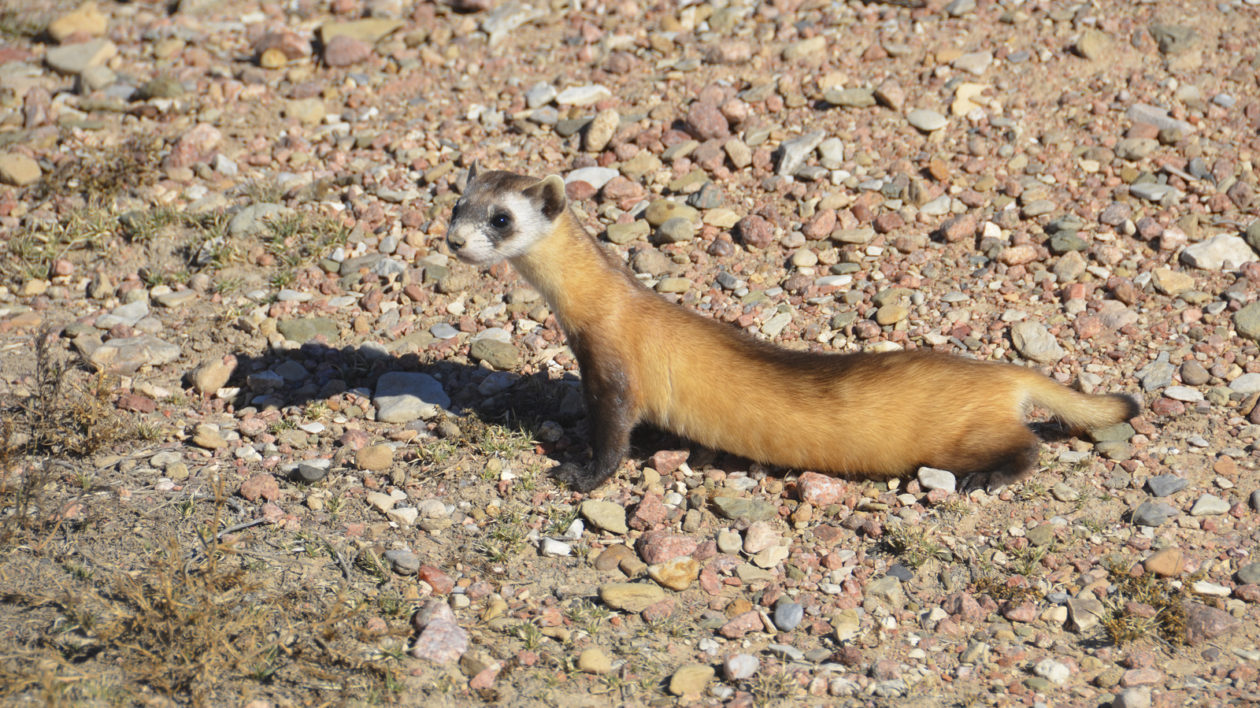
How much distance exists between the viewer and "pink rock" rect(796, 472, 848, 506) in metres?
5.67

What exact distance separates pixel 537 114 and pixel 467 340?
2.79 metres

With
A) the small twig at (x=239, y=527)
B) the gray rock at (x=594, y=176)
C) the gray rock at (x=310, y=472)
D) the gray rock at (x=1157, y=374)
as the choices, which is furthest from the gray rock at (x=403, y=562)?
the gray rock at (x=1157, y=374)

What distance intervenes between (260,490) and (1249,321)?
5.81 meters

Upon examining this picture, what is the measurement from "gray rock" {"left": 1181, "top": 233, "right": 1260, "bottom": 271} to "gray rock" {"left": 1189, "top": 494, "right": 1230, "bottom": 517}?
2.39 meters

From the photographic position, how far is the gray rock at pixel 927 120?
8617 millimetres

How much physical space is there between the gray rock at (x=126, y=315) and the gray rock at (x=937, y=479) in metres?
5.35

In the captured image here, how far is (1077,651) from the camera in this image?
4.65 meters

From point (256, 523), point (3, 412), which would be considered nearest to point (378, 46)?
point (3, 412)

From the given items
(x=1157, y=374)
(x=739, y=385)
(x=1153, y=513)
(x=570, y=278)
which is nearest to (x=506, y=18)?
(x=570, y=278)

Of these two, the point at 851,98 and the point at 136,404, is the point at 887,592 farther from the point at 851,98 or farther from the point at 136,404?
the point at 851,98

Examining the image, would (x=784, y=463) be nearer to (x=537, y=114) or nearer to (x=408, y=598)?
(x=408, y=598)

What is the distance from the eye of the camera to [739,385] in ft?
19.2

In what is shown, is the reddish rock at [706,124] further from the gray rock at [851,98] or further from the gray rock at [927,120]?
the gray rock at [927,120]

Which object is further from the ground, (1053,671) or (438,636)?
(1053,671)
